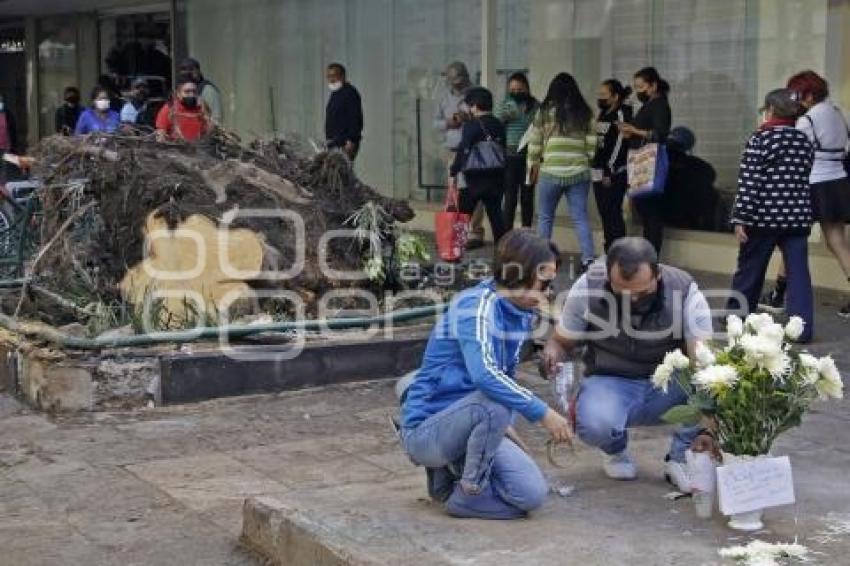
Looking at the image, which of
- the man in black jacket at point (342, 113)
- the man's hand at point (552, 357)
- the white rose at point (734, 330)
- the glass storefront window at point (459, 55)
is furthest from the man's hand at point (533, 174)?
the white rose at point (734, 330)

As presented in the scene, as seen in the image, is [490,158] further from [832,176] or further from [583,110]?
[832,176]

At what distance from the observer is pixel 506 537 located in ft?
14.5

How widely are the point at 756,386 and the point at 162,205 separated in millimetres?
Result: 4512

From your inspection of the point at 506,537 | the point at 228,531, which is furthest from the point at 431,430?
the point at 228,531

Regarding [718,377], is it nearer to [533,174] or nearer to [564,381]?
[564,381]

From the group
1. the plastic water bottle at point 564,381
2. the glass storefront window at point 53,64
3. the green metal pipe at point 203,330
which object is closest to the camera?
the plastic water bottle at point 564,381

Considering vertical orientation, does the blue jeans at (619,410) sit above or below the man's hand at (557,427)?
below

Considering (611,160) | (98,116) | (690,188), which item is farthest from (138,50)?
(690,188)

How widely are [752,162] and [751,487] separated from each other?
3.99 m

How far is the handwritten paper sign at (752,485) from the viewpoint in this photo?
4387 mm

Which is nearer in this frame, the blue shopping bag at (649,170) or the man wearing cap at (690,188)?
the blue shopping bag at (649,170)

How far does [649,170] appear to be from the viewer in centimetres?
1029

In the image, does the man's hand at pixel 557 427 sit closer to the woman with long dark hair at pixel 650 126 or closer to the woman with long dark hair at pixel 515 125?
the woman with long dark hair at pixel 650 126

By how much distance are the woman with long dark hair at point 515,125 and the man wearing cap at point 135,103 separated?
12.0 feet
